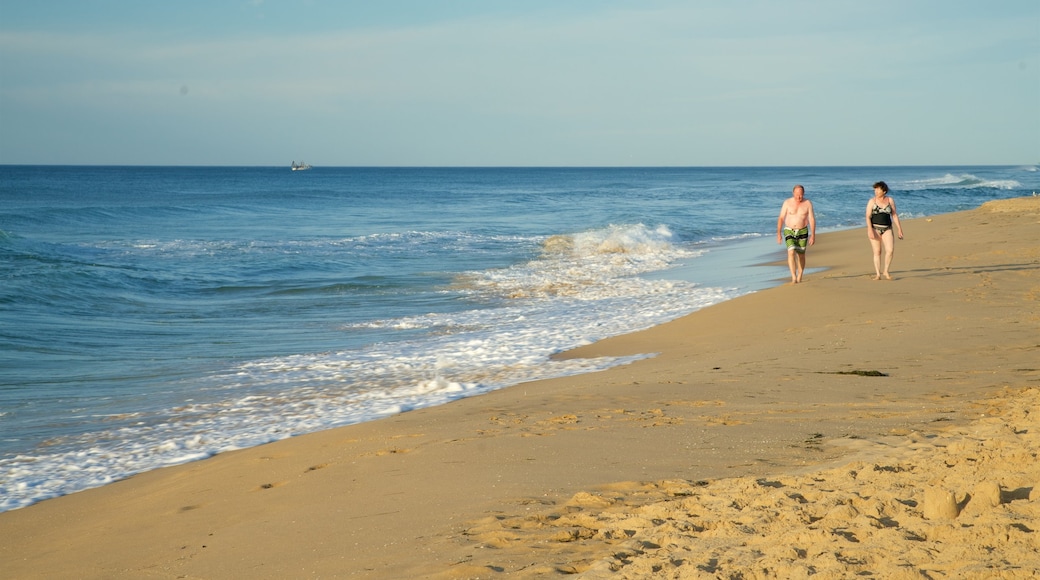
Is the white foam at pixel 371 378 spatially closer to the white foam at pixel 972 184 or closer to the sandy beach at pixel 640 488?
the sandy beach at pixel 640 488

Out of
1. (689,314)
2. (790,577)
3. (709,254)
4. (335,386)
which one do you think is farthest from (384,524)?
(709,254)

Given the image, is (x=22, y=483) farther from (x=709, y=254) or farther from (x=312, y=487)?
(x=709, y=254)

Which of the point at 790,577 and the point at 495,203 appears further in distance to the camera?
the point at 495,203

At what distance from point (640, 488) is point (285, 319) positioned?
975 cm

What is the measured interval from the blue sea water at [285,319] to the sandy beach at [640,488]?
1021 millimetres

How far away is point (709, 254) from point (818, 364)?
14.5 m

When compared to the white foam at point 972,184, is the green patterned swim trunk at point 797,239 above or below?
below

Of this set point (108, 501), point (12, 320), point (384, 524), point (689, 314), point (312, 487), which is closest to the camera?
point (384, 524)

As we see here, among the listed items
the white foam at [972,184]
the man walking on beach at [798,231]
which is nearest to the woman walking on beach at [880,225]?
the man walking on beach at [798,231]

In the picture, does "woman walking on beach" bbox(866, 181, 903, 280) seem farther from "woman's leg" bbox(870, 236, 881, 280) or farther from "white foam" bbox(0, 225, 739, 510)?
"white foam" bbox(0, 225, 739, 510)

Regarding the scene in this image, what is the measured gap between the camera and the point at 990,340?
25.5 feet

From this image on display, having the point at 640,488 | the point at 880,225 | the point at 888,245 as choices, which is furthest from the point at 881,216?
the point at 640,488

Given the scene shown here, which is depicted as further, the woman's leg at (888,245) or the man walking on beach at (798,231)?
the man walking on beach at (798,231)

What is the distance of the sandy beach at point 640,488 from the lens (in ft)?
10.3
